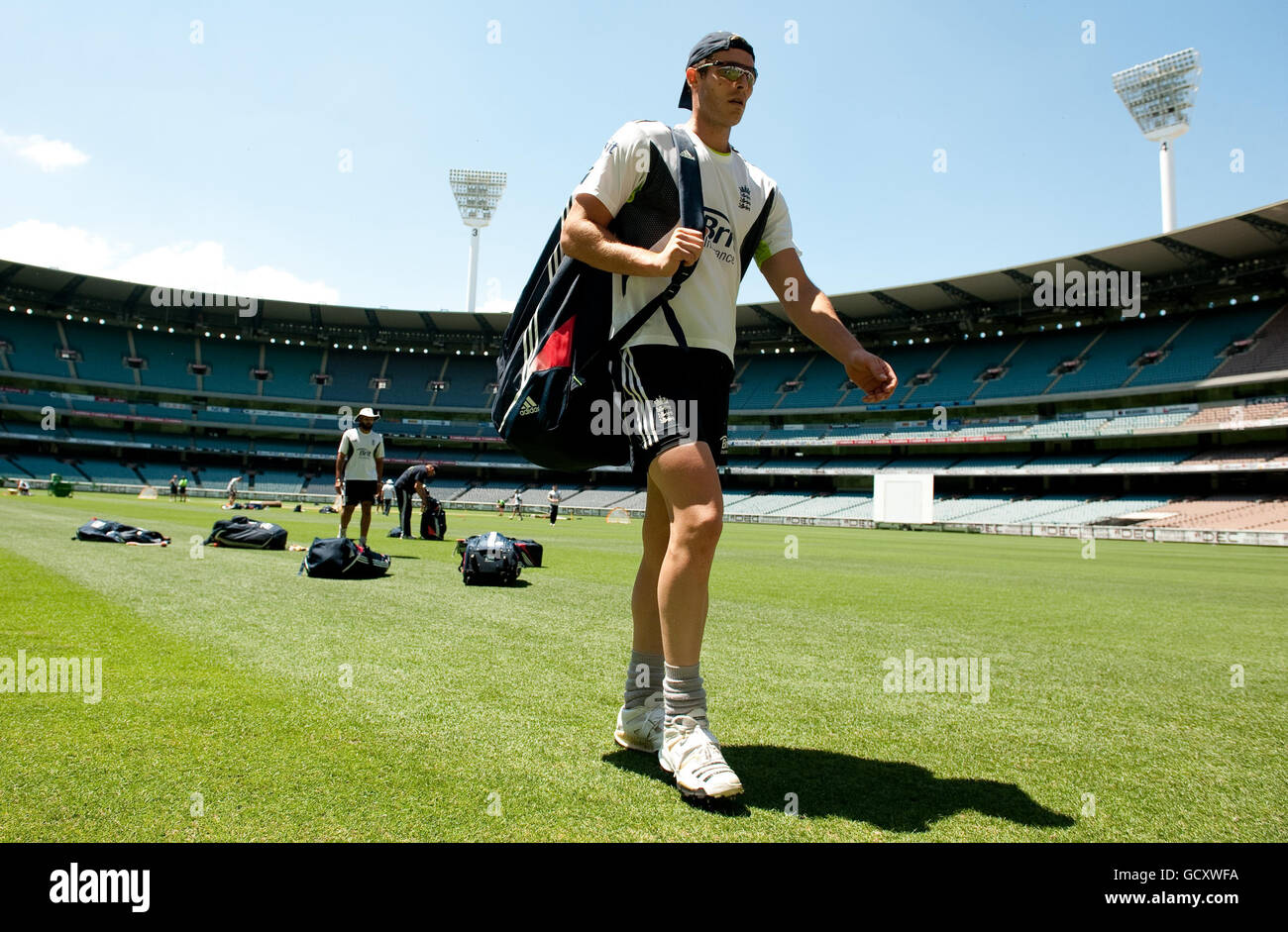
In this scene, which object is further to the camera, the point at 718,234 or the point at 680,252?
the point at 718,234

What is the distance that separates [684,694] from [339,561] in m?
6.13

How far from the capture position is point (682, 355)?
252 centimetres

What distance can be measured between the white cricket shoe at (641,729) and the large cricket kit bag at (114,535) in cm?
1031

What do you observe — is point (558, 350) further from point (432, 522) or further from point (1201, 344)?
point (1201, 344)

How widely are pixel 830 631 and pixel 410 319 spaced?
60.6 metres

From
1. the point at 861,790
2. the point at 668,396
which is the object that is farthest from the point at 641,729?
the point at 668,396

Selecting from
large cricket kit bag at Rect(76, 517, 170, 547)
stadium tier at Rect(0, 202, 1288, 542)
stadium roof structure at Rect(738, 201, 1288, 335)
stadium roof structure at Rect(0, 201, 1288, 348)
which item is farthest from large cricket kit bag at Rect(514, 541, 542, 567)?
stadium roof structure at Rect(0, 201, 1288, 348)

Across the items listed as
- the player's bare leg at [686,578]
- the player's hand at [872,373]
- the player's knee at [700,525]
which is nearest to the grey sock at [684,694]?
the player's bare leg at [686,578]

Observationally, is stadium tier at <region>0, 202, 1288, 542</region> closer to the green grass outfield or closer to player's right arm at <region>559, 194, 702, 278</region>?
the green grass outfield

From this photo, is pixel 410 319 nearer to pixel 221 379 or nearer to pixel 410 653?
pixel 221 379

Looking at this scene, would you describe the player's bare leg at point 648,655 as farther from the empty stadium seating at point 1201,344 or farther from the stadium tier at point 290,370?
the stadium tier at point 290,370

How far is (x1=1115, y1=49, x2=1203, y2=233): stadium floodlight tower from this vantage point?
153ft

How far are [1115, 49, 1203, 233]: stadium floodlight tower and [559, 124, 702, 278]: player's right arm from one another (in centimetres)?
5849
